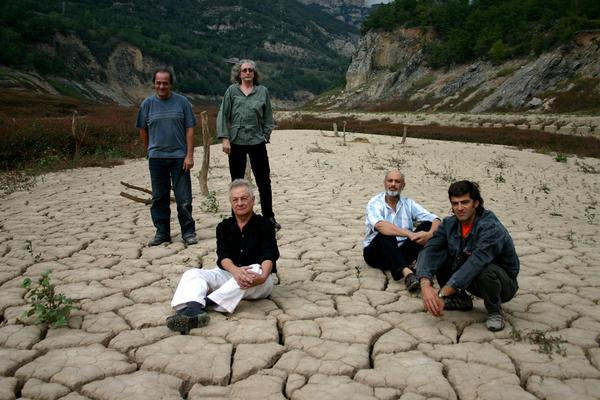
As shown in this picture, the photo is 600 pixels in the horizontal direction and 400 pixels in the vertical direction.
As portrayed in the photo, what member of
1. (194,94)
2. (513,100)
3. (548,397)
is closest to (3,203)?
(548,397)

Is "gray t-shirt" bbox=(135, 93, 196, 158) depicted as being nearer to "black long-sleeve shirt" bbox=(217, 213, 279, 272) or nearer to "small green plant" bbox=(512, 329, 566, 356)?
"black long-sleeve shirt" bbox=(217, 213, 279, 272)

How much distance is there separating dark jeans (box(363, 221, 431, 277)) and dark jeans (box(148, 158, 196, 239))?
6.40 ft

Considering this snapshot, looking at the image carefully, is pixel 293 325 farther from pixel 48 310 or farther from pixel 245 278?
pixel 48 310

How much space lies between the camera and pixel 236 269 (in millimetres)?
3664

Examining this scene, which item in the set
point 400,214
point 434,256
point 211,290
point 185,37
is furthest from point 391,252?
point 185,37

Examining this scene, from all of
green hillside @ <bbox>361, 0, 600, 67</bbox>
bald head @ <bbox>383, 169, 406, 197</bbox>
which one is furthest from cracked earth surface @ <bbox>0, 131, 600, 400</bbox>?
green hillside @ <bbox>361, 0, 600, 67</bbox>

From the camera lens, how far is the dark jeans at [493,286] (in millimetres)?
3453

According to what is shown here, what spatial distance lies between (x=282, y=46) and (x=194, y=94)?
73916 mm

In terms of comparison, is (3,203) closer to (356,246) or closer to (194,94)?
(356,246)

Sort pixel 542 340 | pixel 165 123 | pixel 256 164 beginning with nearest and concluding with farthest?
pixel 542 340, pixel 165 123, pixel 256 164

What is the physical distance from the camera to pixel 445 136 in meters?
23.6

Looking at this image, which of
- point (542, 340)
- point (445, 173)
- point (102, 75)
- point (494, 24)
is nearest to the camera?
point (542, 340)

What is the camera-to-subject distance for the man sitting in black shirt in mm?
3613

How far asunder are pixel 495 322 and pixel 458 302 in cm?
38
